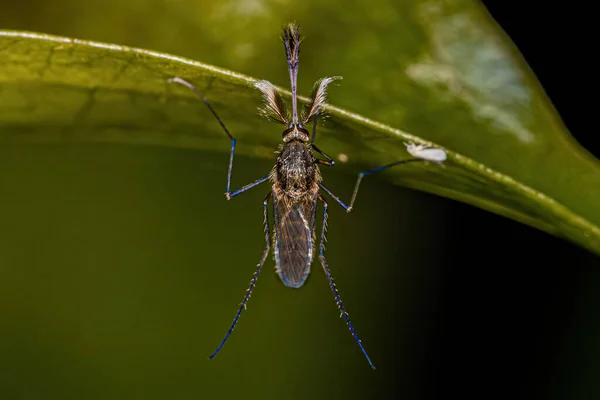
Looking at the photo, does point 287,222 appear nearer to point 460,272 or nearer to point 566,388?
point 460,272

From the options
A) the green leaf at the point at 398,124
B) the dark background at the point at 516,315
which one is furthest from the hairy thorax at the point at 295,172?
the green leaf at the point at 398,124

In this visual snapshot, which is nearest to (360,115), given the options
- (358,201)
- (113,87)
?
(113,87)

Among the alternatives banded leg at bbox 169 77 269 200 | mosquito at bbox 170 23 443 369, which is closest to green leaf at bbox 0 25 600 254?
banded leg at bbox 169 77 269 200

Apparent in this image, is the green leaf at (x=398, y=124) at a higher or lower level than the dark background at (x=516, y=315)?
higher

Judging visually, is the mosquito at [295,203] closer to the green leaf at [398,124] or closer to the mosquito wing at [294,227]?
the mosquito wing at [294,227]

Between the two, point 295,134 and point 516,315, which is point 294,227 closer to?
point 295,134

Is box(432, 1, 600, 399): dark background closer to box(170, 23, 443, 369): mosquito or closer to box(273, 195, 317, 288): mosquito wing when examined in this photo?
box(170, 23, 443, 369): mosquito

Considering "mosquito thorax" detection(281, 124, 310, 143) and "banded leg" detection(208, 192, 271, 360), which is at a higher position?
"mosquito thorax" detection(281, 124, 310, 143)

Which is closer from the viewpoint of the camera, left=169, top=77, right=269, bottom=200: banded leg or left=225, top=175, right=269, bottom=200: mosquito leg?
left=169, top=77, right=269, bottom=200: banded leg
